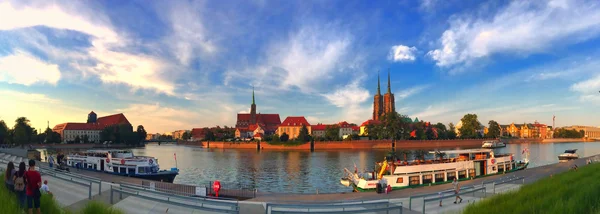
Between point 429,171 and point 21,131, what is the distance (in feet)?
419

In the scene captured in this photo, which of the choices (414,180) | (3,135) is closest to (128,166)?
(414,180)

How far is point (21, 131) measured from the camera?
113812 mm

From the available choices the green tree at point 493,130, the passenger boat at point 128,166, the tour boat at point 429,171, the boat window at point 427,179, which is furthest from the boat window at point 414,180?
the green tree at point 493,130

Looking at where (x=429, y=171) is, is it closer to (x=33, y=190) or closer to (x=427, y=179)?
(x=427, y=179)

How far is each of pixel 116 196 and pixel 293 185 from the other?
27488mm

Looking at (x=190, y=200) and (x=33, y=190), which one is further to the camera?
(x=190, y=200)

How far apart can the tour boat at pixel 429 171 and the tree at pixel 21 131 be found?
395 feet

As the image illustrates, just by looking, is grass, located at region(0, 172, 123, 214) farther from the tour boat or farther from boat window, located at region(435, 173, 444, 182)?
boat window, located at region(435, 173, 444, 182)

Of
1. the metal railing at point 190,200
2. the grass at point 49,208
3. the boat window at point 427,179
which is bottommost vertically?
the boat window at point 427,179

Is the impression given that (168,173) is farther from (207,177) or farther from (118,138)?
(118,138)

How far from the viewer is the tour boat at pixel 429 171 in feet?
106

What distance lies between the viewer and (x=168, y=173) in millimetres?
43938

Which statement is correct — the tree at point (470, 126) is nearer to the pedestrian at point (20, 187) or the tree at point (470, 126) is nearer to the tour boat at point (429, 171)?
the tour boat at point (429, 171)

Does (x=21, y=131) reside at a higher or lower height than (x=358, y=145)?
higher
